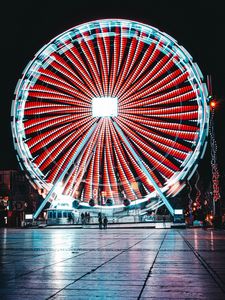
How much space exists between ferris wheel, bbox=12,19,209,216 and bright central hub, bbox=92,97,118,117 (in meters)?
0.07

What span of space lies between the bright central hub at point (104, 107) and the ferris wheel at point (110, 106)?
0.07 metres

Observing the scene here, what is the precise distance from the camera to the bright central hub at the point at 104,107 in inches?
1348

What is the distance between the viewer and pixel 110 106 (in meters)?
34.3

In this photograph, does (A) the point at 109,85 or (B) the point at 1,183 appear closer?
(A) the point at 109,85

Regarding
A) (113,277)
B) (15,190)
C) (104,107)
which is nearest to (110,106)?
(104,107)

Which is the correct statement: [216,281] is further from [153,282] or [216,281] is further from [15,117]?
[15,117]

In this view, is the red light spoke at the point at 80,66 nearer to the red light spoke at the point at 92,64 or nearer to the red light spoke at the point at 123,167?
the red light spoke at the point at 92,64

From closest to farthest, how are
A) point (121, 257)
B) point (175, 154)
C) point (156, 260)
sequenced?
point (156, 260) → point (121, 257) → point (175, 154)

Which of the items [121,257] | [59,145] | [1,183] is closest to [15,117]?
[59,145]

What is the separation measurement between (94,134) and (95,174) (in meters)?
3.05

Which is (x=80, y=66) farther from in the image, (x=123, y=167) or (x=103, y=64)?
(x=123, y=167)

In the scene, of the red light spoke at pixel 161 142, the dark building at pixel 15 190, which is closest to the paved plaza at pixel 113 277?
the red light spoke at pixel 161 142

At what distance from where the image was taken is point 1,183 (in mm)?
72500

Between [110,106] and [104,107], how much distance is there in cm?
44
